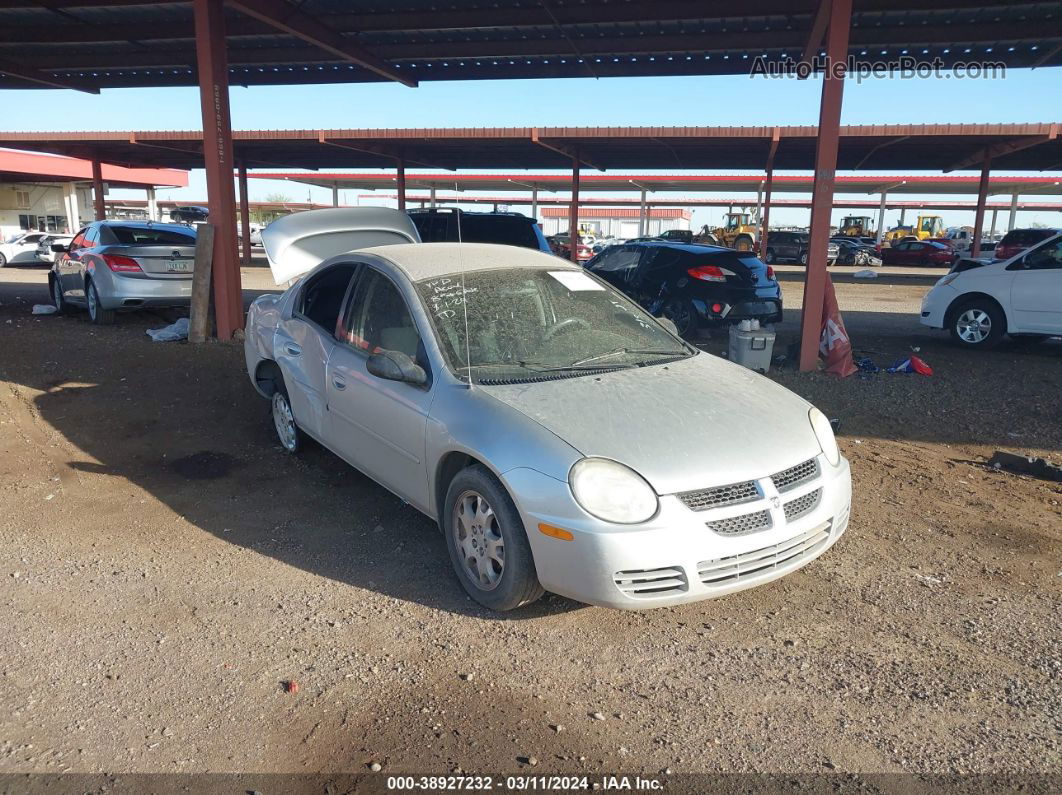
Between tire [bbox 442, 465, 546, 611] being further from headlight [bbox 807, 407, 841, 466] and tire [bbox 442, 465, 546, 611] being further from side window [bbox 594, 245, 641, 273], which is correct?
side window [bbox 594, 245, 641, 273]

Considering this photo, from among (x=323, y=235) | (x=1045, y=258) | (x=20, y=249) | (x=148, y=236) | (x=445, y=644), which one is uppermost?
(x=323, y=235)

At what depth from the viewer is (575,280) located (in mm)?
4820

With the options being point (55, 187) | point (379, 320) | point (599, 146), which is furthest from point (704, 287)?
point (55, 187)

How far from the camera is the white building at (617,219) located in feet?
254

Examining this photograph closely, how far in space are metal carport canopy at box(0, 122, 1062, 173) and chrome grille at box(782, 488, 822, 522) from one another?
1780 cm

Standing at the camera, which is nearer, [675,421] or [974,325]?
[675,421]

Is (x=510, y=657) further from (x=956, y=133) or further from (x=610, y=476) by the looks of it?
(x=956, y=133)

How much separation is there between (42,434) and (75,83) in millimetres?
11898

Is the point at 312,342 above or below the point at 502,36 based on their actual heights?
below

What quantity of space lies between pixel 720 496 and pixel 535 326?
1574mm

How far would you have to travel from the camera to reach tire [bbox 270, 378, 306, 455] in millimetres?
5652

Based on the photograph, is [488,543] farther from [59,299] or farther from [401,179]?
[401,179]

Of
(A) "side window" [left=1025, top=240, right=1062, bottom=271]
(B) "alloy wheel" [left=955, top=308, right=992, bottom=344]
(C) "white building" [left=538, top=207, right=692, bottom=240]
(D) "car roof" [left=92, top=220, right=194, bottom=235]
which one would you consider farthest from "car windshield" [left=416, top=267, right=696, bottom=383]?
(C) "white building" [left=538, top=207, right=692, bottom=240]

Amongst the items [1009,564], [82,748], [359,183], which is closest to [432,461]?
[82,748]
